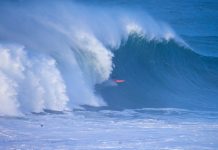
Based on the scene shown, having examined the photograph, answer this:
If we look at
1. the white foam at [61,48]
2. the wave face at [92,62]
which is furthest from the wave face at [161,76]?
the white foam at [61,48]

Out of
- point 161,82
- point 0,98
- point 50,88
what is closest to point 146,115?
point 50,88

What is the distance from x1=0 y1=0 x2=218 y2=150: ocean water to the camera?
9.55m

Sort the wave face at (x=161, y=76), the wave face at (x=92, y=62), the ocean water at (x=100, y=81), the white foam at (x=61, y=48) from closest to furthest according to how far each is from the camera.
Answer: the ocean water at (x=100, y=81), the white foam at (x=61, y=48), the wave face at (x=92, y=62), the wave face at (x=161, y=76)

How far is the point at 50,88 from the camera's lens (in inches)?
499

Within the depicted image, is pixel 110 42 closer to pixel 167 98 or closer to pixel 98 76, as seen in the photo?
pixel 98 76

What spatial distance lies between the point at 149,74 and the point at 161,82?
26.3 inches

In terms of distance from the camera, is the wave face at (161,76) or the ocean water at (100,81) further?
the wave face at (161,76)

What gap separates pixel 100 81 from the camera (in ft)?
49.8

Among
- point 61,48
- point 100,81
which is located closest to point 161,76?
point 100,81

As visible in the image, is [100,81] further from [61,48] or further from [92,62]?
[61,48]

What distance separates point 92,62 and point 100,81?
35.6 inches

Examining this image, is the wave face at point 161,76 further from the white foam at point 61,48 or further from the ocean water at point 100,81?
the white foam at point 61,48

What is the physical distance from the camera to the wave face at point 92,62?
1241cm

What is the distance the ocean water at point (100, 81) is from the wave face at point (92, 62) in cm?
3
